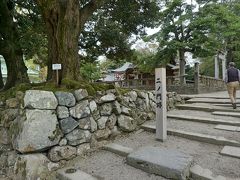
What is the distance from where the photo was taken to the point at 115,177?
3715 mm

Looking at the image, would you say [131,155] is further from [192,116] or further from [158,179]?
[192,116]

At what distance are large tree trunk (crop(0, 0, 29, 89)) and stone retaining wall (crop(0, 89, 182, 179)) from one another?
2.86m

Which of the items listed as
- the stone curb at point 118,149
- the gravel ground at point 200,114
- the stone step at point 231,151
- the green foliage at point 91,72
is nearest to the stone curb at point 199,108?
the gravel ground at point 200,114

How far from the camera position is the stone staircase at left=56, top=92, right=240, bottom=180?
11.6ft

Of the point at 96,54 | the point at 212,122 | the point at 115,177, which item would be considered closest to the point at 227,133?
the point at 212,122

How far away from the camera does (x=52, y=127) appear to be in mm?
4199

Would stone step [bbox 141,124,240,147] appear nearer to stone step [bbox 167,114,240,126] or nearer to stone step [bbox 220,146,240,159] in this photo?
stone step [bbox 220,146,240,159]

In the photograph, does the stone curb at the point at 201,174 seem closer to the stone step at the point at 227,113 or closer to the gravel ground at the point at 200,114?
the gravel ground at the point at 200,114

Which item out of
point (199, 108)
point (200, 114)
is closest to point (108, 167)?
point (200, 114)

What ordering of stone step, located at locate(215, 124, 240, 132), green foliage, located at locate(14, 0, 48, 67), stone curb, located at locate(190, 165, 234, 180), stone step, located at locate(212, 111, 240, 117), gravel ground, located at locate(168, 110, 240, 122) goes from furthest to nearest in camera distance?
green foliage, located at locate(14, 0, 48, 67), stone step, located at locate(212, 111, 240, 117), gravel ground, located at locate(168, 110, 240, 122), stone step, located at locate(215, 124, 240, 132), stone curb, located at locate(190, 165, 234, 180)

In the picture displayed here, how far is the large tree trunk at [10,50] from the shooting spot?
24.5 feet

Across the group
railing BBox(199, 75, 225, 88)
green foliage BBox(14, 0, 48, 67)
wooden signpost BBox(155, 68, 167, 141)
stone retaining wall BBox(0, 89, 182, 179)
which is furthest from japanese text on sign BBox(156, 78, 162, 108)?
railing BBox(199, 75, 225, 88)

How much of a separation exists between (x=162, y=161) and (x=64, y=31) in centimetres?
339

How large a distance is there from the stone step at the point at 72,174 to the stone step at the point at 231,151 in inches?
89.1
